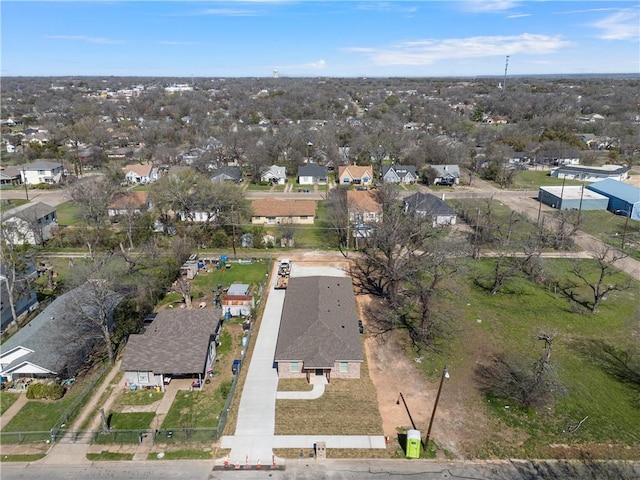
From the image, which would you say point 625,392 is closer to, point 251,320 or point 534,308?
point 534,308

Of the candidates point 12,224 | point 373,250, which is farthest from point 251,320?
point 12,224

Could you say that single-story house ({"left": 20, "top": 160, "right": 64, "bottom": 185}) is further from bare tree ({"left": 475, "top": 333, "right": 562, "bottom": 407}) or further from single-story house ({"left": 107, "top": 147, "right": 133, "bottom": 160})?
bare tree ({"left": 475, "top": 333, "right": 562, "bottom": 407})

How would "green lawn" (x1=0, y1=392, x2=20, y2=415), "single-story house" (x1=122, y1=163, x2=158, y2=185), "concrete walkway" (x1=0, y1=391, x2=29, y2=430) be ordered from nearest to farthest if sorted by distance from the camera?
"concrete walkway" (x1=0, y1=391, x2=29, y2=430)
"green lawn" (x1=0, y1=392, x2=20, y2=415)
"single-story house" (x1=122, y1=163, x2=158, y2=185)

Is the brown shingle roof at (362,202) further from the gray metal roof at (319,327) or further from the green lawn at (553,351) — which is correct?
the gray metal roof at (319,327)

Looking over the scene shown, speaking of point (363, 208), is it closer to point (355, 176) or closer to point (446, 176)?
point (355, 176)

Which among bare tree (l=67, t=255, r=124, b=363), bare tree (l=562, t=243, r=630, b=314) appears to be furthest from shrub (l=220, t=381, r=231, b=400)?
bare tree (l=562, t=243, r=630, b=314)

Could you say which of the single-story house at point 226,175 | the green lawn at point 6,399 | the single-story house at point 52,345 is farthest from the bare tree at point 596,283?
the single-story house at point 226,175

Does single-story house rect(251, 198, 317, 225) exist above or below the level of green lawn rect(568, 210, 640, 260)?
above

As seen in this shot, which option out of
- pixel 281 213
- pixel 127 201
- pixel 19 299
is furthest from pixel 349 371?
pixel 127 201
